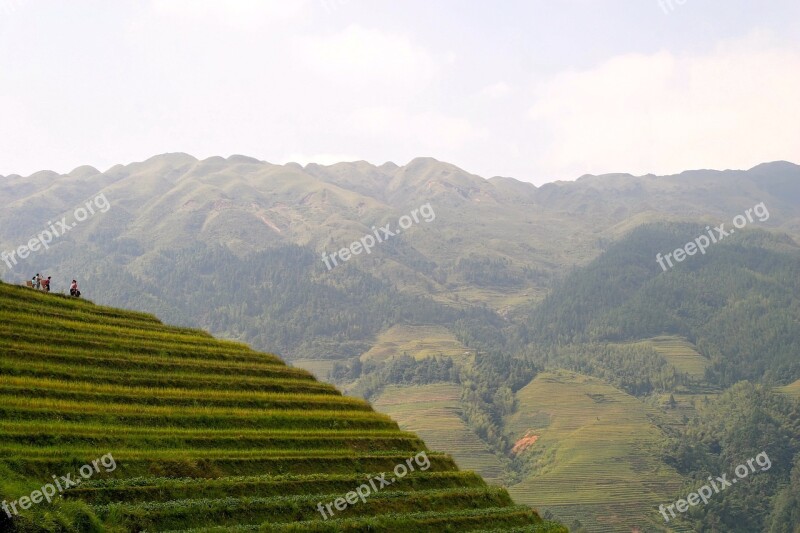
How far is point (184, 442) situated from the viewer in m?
36.0

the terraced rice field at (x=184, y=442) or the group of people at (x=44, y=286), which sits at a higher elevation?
the group of people at (x=44, y=286)

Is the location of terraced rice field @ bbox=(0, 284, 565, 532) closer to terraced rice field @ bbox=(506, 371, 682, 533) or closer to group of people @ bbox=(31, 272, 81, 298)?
group of people @ bbox=(31, 272, 81, 298)

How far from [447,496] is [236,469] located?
36.3 ft

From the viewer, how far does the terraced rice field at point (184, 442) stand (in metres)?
29.4

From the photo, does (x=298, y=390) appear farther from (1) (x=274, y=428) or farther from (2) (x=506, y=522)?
(2) (x=506, y=522)

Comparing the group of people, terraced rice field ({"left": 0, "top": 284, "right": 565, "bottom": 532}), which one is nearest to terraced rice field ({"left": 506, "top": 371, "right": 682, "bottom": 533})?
terraced rice field ({"left": 0, "top": 284, "right": 565, "bottom": 532})

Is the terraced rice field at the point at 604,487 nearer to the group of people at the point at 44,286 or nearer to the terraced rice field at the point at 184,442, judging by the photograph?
the terraced rice field at the point at 184,442

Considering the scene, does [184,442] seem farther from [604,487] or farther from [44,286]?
[604,487]

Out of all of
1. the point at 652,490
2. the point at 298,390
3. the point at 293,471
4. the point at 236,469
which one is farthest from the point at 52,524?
the point at 652,490

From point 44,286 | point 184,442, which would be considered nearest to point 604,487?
point 44,286

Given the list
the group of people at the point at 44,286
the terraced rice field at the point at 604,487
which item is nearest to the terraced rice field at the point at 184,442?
the group of people at the point at 44,286

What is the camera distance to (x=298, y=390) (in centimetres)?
4994

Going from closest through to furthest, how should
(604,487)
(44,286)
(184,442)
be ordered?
(184,442) → (44,286) → (604,487)

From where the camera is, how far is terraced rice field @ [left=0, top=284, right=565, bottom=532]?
2944 centimetres
